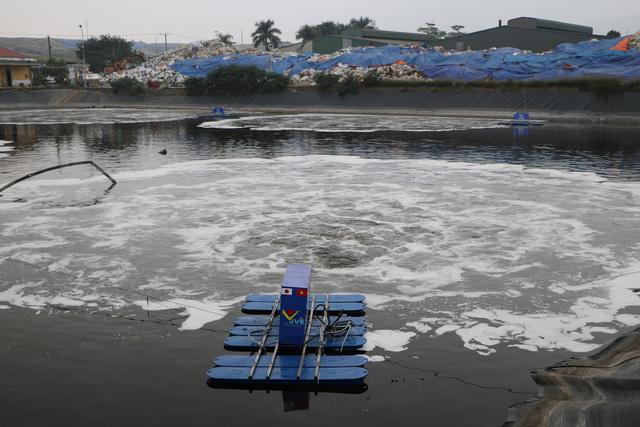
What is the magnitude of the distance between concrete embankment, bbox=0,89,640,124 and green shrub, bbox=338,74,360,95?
0.72 metres

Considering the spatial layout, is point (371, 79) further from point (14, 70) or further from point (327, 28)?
point (327, 28)

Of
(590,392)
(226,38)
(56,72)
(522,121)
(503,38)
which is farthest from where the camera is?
(226,38)

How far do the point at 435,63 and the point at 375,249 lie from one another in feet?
200

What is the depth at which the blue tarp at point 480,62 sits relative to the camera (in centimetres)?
5712

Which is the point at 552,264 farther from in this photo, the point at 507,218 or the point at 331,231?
the point at 331,231

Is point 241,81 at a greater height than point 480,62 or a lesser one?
lesser

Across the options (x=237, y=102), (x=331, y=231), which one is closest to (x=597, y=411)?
(x=331, y=231)

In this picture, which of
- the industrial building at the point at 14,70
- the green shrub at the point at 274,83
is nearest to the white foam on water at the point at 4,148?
the green shrub at the point at 274,83

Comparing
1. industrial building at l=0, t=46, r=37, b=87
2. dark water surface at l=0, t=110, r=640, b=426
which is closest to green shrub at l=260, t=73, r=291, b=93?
industrial building at l=0, t=46, r=37, b=87

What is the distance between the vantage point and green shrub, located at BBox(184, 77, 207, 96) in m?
76.2

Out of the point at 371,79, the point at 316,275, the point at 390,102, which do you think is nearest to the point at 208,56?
the point at 371,79

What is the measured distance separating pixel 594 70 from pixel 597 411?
57.5 meters

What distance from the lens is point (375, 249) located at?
47.3ft

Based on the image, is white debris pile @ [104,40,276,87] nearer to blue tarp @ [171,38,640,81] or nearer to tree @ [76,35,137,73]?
blue tarp @ [171,38,640,81]
